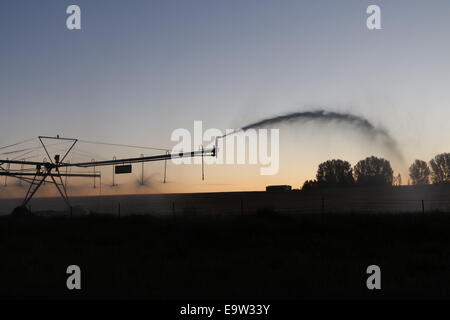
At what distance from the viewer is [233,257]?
1988 centimetres

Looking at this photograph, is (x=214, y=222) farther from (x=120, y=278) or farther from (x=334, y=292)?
(x=334, y=292)

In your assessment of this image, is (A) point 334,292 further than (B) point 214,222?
No

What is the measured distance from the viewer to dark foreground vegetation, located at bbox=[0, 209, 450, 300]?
1395 cm

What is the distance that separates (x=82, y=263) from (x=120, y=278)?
165 inches

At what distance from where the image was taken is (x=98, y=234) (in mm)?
29219

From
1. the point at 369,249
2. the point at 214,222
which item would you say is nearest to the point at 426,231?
the point at 369,249

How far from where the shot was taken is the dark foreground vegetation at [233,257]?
13945mm

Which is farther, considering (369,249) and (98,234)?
(98,234)
